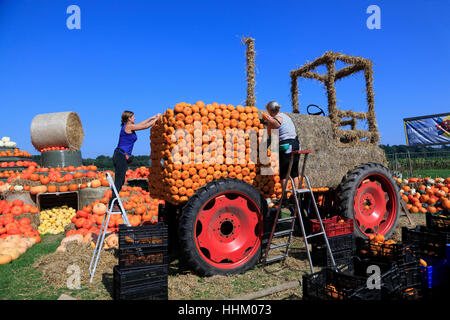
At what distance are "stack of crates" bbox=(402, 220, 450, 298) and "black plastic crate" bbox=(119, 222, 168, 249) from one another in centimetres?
342

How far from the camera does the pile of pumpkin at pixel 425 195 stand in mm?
10781

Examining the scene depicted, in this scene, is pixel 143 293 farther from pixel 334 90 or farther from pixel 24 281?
pixel 334 90

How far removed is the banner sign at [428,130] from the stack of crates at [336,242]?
14.3 m

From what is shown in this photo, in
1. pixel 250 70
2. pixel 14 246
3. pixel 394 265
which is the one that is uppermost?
pixel 250 70

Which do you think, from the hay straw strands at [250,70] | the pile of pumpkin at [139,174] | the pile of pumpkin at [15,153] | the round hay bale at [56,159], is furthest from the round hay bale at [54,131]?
the hay straw strands at [250,70]

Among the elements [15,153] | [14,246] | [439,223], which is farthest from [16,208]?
[439,223]

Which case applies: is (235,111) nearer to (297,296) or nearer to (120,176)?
(120,176)

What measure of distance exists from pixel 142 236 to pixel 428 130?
1802 cm

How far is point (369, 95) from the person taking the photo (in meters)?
7.92

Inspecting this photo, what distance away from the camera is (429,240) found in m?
4.73

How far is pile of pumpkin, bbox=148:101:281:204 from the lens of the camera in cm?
466

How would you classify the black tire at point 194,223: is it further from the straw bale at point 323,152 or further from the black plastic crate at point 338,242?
the straw bale at point 323,152

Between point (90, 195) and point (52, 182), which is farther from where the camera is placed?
point (52, 182)
